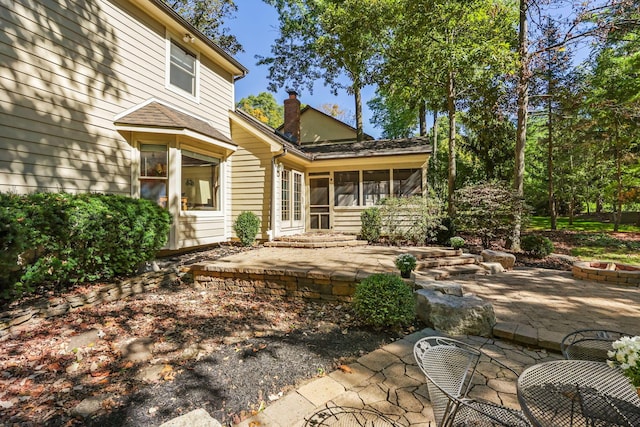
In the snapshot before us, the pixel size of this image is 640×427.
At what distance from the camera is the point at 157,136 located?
6113 millimetres

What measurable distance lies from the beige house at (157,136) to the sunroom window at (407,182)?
35 millimetres

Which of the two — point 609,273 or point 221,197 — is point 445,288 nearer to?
point 609,273

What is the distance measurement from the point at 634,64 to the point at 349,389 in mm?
15133

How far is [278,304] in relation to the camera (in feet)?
14.8

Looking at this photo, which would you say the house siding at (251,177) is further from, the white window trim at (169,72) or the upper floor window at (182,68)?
the upper floor window at (182,68)

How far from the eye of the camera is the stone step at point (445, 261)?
600 cm

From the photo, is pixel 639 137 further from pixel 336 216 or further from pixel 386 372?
pixel 386 372

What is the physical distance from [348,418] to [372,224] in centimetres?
749

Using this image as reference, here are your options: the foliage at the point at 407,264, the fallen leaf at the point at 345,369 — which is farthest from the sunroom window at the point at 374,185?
the fallen leaf at the point at 345,369

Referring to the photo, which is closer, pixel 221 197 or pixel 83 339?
pixel 83 339

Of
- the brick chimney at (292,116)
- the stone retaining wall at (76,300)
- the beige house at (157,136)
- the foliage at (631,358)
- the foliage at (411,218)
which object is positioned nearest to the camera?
the foliage at (631,358)

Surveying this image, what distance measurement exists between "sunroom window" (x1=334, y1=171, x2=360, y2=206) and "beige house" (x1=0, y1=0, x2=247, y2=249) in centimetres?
397

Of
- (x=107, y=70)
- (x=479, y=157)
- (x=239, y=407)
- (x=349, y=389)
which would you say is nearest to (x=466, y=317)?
(x=349, y=389)

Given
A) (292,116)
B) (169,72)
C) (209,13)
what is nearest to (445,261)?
(169,72)
